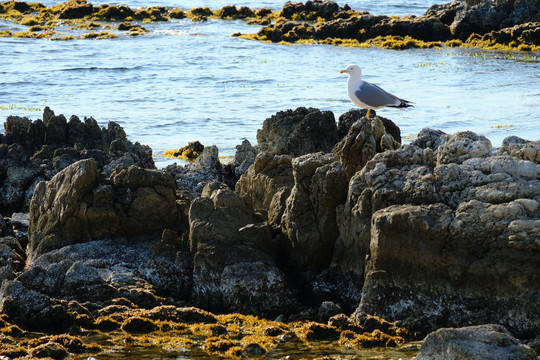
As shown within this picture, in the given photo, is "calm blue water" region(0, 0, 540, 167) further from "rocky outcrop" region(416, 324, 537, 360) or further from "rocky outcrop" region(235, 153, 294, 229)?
"rocky outcrop" region(416, 324, 537, 360)

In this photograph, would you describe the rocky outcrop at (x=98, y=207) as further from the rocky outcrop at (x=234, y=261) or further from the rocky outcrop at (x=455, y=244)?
the rocky outcrop at (x=455, y=244)

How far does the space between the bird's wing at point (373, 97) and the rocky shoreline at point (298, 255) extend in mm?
2271

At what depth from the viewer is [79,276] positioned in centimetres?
806

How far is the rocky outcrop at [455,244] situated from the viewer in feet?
22.8

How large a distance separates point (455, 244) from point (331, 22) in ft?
91.6

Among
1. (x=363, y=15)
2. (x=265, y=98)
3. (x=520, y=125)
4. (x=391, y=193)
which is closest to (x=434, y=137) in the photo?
(x=391, y=193)

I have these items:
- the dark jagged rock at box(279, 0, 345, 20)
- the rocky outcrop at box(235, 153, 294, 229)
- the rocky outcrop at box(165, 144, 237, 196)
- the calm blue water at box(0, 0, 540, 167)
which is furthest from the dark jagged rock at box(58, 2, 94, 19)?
the rocky outcrop at box(235, 153, 294, 229)

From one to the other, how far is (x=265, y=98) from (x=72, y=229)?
13.8 m

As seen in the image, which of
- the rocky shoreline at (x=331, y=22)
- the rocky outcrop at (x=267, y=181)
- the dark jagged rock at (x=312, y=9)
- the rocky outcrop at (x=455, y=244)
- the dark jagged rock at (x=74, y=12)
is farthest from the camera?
the dark jagged rock at (x=74, y=12)

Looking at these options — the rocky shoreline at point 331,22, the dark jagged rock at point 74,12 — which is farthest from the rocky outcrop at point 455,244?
the dark jagged rock at point 74,12

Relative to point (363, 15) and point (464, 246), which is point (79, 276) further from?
point (363, 15)

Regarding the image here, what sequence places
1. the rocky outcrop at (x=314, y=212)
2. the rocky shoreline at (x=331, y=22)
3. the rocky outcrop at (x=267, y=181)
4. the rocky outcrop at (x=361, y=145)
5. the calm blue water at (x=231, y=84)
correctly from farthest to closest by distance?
the rocky shoreline at (x=331, y=22)
the calm blue water at (x=231, y=84)
the rocky outcrop at (x=267, y=181)
the rocky outcrop at (x=361, y=145)
the rocky outcrop at (x=314, y=212)

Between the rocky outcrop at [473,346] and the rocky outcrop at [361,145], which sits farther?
the rocky outcrop at [361,145]

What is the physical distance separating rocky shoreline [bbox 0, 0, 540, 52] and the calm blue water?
3.68 feet
